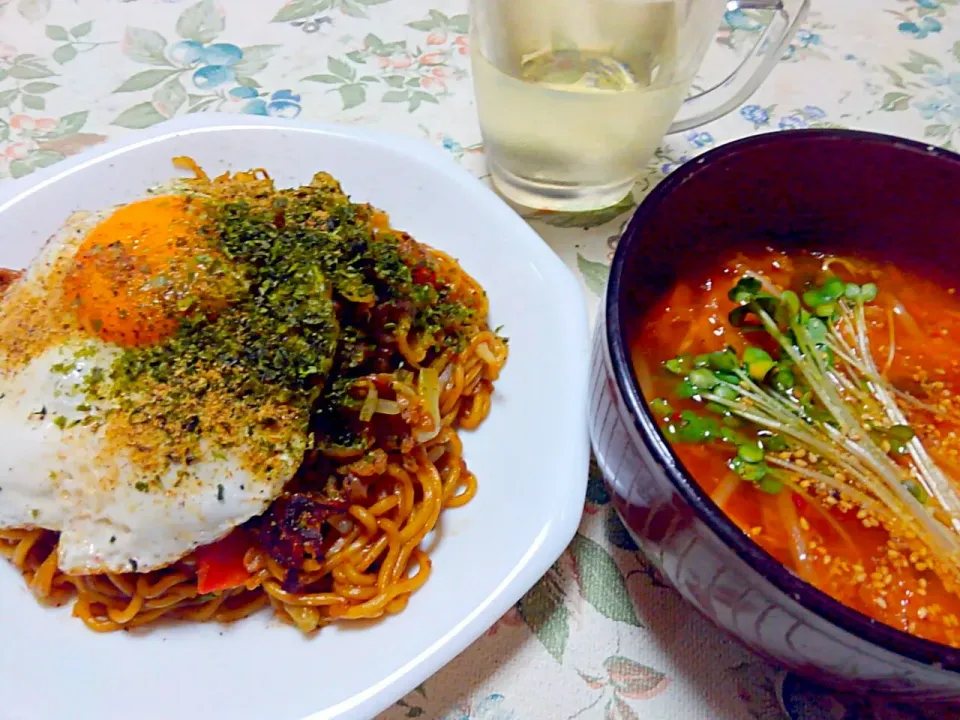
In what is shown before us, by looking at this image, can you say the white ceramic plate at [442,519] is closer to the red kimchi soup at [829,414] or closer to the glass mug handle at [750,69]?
the red kimchi soup at [829,414]

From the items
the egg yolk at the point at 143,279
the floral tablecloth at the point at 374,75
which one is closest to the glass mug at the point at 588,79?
the floral tablecloth at the point at 374,75

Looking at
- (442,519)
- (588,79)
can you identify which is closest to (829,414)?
(442,519)

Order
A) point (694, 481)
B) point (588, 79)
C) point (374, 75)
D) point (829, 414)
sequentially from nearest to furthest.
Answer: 1. point (694, 481)
2. point (829, 414)
3. point (588, 79)
4. point (374, 75)

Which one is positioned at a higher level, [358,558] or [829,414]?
[829,414]

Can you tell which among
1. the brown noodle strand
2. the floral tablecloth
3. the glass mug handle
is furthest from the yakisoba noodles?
the glass mug handle

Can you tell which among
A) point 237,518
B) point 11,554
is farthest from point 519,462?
point 11,554

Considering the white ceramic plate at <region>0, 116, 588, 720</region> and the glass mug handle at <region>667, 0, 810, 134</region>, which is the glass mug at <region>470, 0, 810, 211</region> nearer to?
the glass mug handle at <region>667, 0, 810, 134</region>

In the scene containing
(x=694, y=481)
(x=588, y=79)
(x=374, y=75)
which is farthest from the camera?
(x=374, y=75)

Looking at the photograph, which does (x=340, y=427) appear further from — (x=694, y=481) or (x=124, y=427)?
(x=694, y=481)
